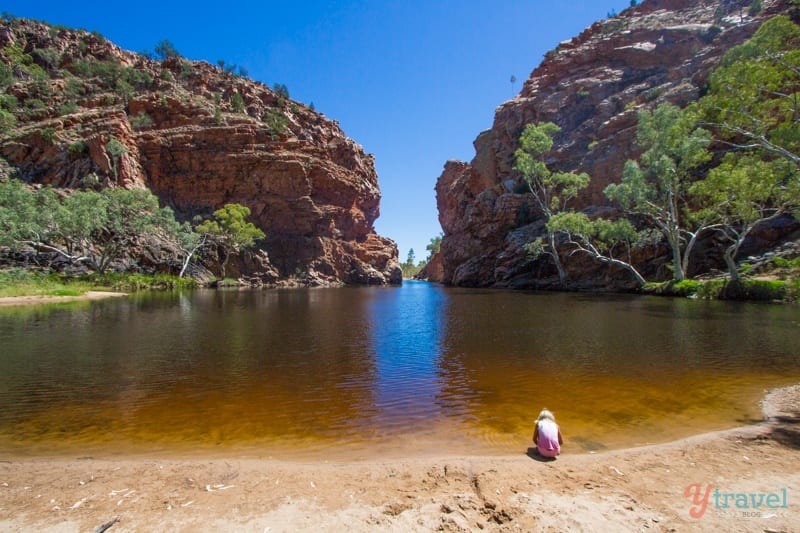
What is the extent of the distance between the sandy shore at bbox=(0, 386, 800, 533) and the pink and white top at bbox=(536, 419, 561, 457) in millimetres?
220

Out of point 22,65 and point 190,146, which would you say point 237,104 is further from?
point 22,65

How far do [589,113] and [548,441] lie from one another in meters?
76.5

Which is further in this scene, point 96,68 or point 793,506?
point 96,68

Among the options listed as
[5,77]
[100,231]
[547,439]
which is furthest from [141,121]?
[547,439]

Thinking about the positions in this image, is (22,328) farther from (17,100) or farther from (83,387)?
(17,100)

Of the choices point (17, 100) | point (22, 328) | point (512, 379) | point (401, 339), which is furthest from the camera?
point (17, 100)

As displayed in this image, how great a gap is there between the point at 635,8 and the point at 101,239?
112 metres

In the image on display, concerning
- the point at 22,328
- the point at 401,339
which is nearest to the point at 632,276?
the point at 401,339

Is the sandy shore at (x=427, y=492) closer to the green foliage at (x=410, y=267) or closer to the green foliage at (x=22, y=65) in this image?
the green foliage at (x=22, y=65)

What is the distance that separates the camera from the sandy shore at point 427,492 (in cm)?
425

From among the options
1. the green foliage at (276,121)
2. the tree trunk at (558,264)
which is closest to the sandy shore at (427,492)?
the tree trunk at (558,264)

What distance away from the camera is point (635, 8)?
274 feet

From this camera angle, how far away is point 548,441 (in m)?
6.18

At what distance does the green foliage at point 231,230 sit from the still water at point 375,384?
153 feet
